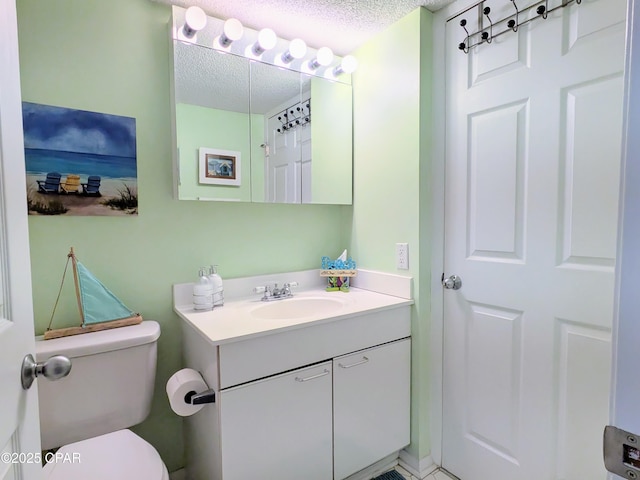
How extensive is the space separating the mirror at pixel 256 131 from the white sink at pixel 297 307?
0.51 metres

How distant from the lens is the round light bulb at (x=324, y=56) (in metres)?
1.77

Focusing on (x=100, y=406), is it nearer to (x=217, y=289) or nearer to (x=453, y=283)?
(x=217, y=289)

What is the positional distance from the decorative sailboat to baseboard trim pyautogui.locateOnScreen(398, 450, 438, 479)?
143 centimetres

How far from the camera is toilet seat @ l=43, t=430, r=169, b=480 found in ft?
3.49

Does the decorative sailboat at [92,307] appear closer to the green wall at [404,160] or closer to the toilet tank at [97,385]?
the toilet tank at [97,385]

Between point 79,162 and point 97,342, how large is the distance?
693 mm

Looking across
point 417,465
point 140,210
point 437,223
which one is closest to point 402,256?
point 437,223

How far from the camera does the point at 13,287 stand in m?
0.63

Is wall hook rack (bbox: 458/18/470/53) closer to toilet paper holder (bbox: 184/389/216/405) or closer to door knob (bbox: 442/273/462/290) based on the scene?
door knob (bbox: 442/273/462/290)

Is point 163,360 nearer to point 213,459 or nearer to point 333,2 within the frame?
point 213,459

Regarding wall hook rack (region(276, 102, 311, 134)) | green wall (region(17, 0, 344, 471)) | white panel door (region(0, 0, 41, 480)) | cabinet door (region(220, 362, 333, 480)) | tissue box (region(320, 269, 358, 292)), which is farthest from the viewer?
tissue box (region(320, 269, 358, 292))

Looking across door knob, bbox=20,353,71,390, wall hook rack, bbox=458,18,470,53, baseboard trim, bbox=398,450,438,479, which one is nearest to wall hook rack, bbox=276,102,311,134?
wall hook rack, bbox=458,18,470,53

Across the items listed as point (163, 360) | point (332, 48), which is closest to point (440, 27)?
point (332, 48)

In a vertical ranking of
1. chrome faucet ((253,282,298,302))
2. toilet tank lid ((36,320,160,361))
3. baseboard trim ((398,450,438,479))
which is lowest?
baseboard trim ((398,450,438,479))
